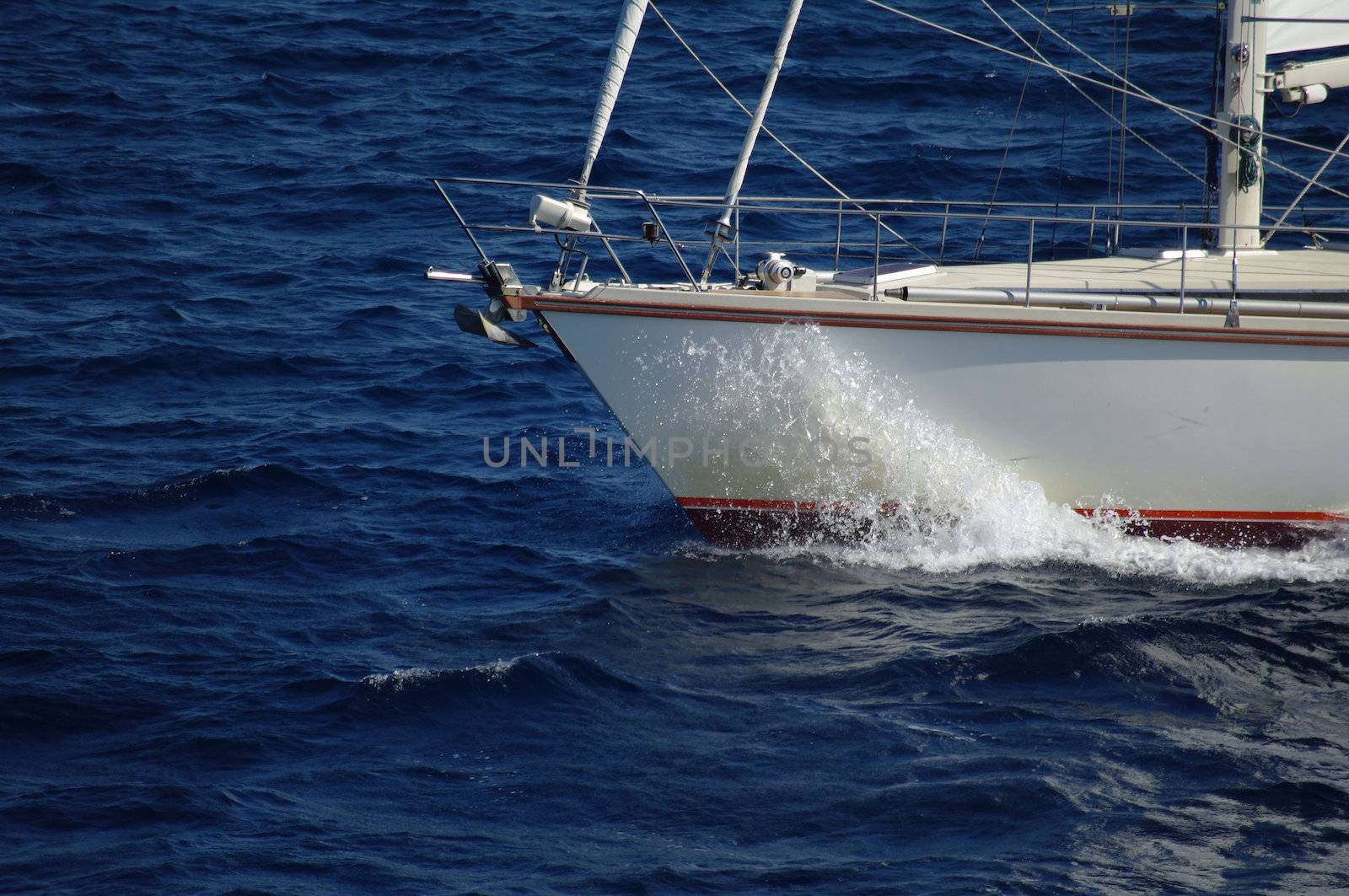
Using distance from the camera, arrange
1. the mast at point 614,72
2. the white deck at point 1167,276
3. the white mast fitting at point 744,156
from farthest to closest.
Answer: the white deck at point 1167,276 → the white mast fitting at point 744,156 → the mast at point 614,72

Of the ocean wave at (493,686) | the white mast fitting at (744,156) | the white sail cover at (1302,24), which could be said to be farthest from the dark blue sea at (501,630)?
the white mast fitting at (744,156)

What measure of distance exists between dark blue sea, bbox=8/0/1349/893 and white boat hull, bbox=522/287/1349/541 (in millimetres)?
394

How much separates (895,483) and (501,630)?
117 inches

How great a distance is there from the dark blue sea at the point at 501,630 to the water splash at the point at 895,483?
62 mm

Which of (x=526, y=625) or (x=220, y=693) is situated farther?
(x=526, y=625)

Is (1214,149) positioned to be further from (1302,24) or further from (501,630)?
(501,630)

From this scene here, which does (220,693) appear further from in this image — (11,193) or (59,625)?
(11,193)

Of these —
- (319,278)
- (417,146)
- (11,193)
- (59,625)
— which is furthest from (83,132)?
(59,625)

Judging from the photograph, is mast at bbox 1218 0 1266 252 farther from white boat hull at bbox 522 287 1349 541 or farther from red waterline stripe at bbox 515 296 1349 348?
white boat hull at bbox 522 287 1349 541

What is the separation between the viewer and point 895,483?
9883 millimetres

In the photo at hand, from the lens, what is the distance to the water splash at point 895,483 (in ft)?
31.2

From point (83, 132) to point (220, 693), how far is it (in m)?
13.9

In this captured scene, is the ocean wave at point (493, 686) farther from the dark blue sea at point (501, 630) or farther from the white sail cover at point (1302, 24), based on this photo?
the white sail cover at point (1302, 24)

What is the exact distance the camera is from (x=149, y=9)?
24.5m
